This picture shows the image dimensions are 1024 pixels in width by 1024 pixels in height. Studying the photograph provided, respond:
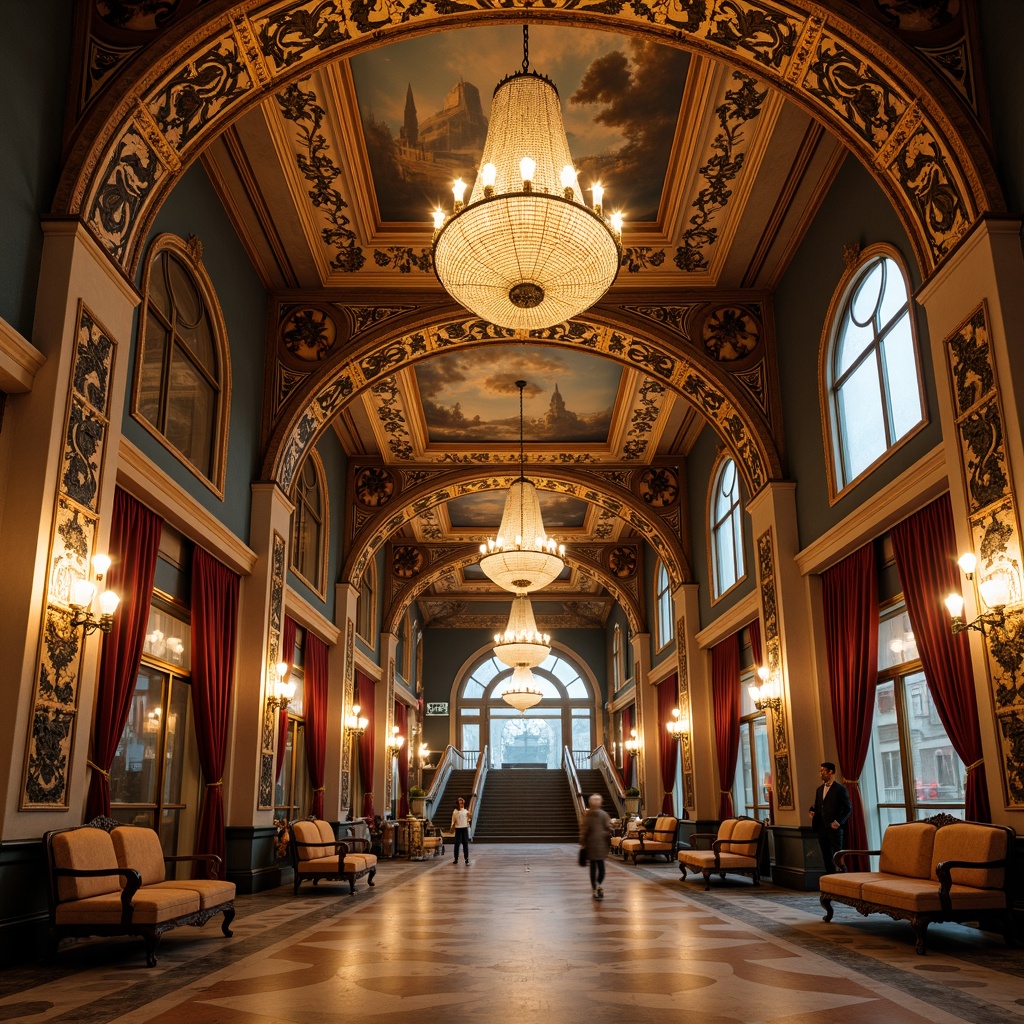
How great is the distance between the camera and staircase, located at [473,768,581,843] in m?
25.7

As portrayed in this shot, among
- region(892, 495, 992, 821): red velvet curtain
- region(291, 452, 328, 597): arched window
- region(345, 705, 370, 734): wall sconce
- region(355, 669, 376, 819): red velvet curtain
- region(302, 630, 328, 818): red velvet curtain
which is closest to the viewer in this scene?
region(892, 495, 992, 821): red velvet curtain

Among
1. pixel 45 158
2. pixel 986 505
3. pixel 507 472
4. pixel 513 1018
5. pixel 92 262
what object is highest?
pixel 507 472

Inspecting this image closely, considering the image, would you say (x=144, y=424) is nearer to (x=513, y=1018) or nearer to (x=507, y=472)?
(x=513, y=1018)

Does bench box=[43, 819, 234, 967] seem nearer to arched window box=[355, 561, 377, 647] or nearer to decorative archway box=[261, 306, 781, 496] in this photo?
decorative archway box=[261, 306, 781, 496]

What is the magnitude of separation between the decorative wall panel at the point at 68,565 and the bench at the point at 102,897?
300mm

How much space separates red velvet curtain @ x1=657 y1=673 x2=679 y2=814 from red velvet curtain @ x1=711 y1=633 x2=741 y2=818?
2.75 metres

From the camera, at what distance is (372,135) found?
987 cm

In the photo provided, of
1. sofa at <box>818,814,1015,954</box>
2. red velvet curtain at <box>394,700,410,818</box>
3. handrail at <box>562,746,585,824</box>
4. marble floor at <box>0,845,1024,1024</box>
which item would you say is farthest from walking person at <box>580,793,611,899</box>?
red velvet curtain at <box>394,700,410,818</box>

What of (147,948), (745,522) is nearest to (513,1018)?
(147,948)

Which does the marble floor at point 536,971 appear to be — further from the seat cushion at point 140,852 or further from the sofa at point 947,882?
the seat cushion at point 140,852

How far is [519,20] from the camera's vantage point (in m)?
7.87

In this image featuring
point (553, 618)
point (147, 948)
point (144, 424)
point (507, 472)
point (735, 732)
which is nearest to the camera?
point (147, 948)

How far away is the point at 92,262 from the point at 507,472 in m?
11.7

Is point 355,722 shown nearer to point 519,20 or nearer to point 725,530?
point 725,530
